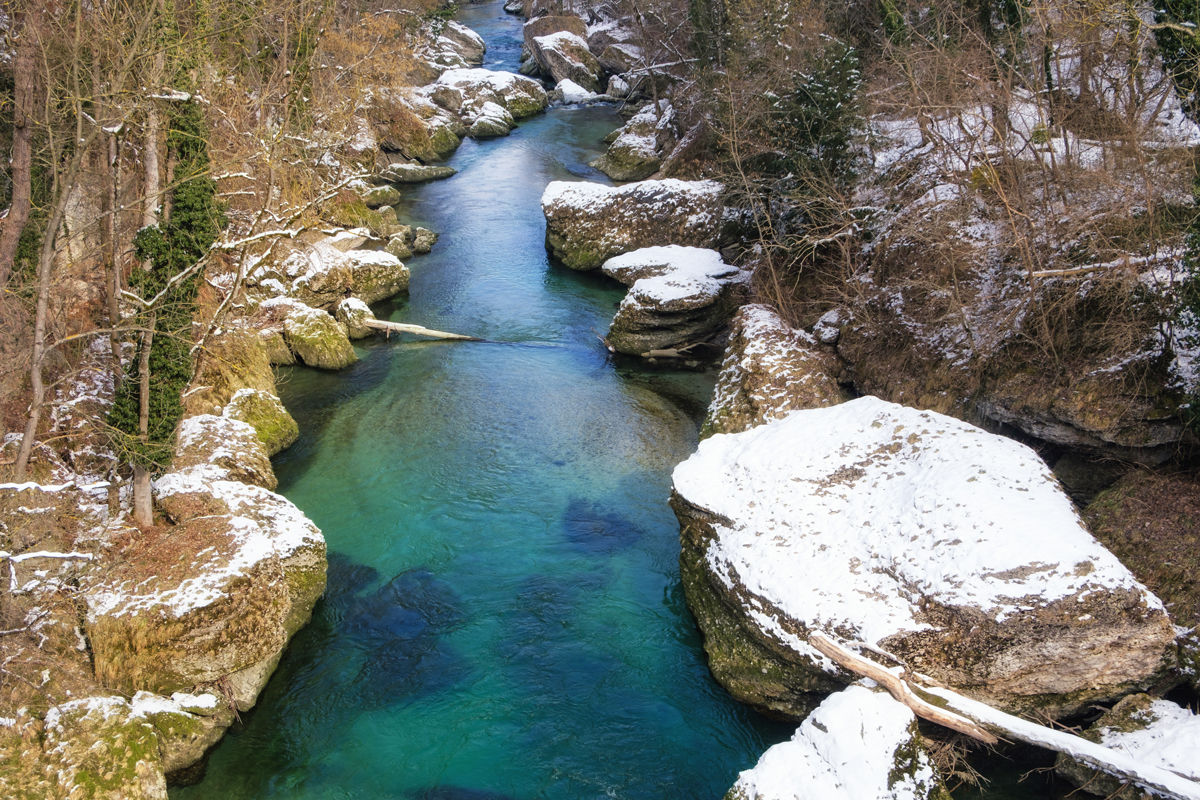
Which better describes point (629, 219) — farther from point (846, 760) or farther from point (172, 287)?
point (846, 760)

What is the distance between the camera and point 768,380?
1577cm

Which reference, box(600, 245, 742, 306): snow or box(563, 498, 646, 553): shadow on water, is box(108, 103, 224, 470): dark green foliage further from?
box(600, 245, 742, 306): snow

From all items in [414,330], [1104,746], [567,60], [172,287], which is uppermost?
[567,60]

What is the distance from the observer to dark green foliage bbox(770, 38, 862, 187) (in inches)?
707

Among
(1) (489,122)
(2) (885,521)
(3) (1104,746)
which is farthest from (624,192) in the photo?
(3) (1104,746)

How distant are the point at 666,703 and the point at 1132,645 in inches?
221

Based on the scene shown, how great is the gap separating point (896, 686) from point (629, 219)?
19211 mm

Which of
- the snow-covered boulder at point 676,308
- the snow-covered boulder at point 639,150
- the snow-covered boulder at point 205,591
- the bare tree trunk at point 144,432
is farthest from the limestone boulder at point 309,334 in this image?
the snow-covered boulder at point 639,150

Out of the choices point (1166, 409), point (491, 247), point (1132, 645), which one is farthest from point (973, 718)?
point (491, 247)

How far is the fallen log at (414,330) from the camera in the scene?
20859 millimetres

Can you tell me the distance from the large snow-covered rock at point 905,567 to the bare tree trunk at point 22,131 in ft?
33.4

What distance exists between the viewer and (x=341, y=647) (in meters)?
11.5

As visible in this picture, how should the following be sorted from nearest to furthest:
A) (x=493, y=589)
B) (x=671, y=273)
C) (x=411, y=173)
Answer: (x=493, y=589) → (x=671, y=273) → (x=411, y=173)

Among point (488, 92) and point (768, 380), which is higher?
point (488, 92)
